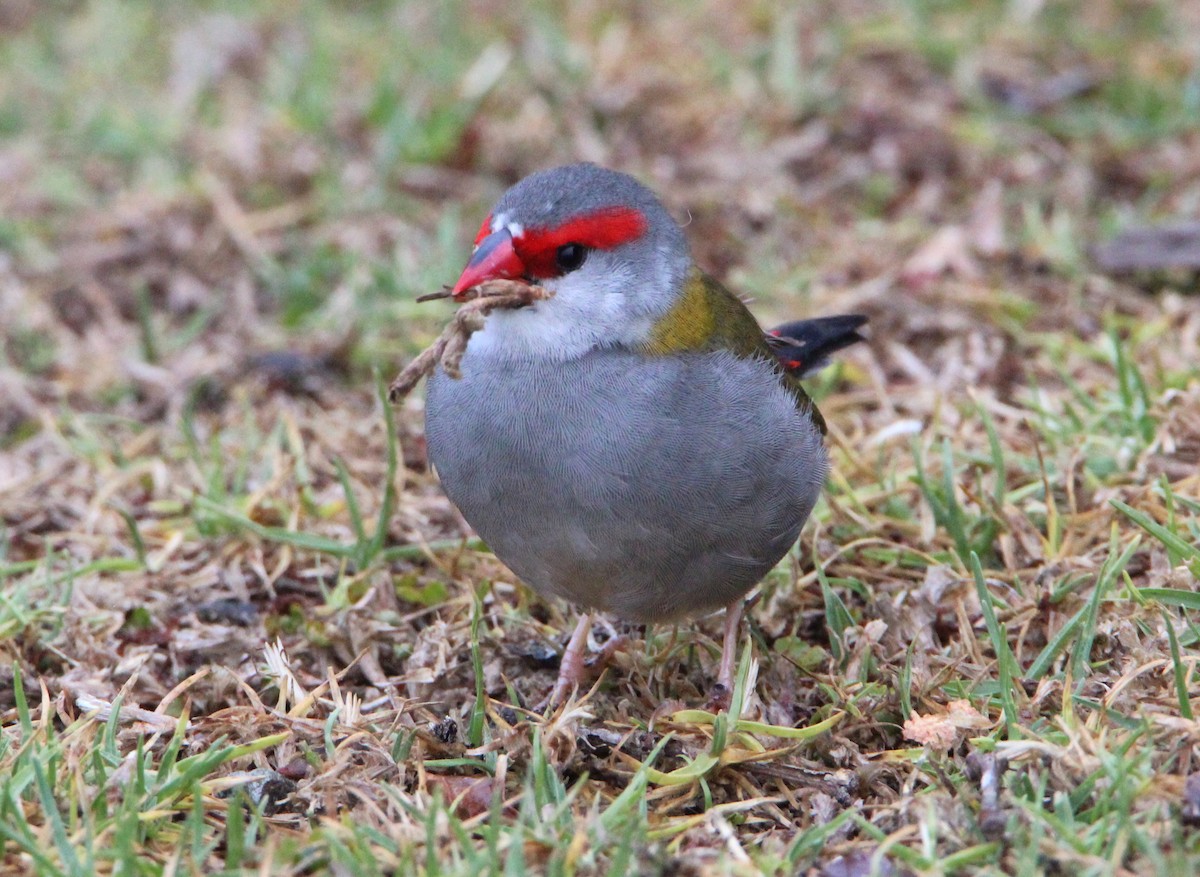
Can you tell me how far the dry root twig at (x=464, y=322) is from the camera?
3.80 m

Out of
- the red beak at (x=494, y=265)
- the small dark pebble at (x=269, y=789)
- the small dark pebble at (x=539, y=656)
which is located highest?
the red beak at (x=494, y=265)

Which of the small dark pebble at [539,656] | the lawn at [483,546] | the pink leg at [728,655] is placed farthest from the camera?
the small dark pebble at [539,656]

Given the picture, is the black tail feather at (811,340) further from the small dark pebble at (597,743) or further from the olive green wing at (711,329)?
the small dark pebble at (597,743)

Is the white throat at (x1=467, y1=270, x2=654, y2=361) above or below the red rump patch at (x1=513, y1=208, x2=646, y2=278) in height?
below

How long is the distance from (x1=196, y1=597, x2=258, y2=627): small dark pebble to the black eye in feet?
5.36

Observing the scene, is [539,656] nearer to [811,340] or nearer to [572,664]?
[572,664]

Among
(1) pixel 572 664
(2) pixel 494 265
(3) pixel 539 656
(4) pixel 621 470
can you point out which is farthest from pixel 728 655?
(2) pixel 494 265

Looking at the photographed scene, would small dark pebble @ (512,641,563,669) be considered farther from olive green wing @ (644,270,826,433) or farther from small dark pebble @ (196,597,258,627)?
olive green wing @ (644,270,826,433)

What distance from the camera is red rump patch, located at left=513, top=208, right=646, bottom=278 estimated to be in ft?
12.7

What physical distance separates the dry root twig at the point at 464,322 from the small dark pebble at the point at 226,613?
3.12 ft

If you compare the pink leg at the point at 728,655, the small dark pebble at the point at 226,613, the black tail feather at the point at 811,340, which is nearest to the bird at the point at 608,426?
the pink leg at the point at 728,655

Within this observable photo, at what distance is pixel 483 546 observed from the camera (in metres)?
4.90

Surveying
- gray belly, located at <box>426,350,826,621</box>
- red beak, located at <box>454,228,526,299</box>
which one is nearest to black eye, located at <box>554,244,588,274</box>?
red beak, located at <box>454,228,526,299</box>

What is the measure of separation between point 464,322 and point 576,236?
15.0 inches
